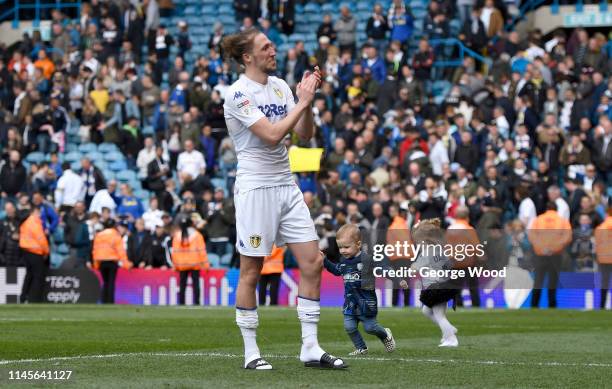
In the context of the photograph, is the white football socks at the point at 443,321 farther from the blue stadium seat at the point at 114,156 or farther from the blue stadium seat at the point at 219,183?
the blue stadium seat at the point at 114,156

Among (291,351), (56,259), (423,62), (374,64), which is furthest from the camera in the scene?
(374,64)

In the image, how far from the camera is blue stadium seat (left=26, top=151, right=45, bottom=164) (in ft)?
110

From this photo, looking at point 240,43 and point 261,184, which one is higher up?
point 240,43

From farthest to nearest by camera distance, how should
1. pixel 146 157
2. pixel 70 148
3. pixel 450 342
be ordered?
pixel 70 148 < pixel 146 157 < pixel 450 342

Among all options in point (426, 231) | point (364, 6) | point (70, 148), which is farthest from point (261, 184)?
point (364, 6)

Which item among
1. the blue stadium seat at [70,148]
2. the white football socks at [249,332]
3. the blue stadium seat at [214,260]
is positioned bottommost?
the blue stadium seat at [214,260]

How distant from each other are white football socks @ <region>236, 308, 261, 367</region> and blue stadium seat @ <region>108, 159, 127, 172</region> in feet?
75.4

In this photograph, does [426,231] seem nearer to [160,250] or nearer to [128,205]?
[160,250]

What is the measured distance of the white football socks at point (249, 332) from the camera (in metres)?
9.98

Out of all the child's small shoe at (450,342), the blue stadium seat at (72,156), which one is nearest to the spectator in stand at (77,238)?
the blue stadium seat at (72,156)

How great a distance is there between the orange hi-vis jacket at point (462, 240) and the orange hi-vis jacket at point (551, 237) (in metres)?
1.86

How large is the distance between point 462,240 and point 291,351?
8364 millimetres

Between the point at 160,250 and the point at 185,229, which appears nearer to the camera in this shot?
the point at 185,229

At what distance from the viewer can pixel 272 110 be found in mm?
10117
